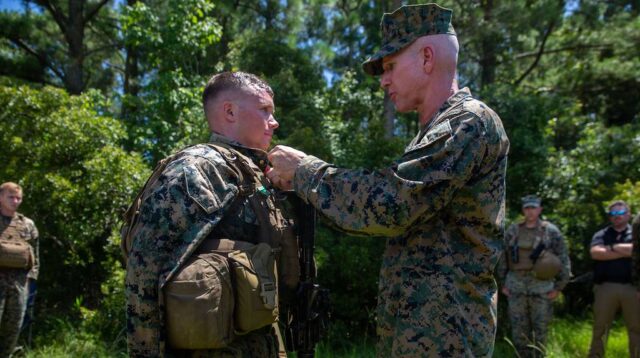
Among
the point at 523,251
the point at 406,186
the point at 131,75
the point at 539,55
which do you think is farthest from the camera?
the point at 131,75

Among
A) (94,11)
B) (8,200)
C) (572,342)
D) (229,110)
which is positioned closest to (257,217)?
(229,110)

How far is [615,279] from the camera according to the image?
693 cm

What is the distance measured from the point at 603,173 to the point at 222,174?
1026 cm

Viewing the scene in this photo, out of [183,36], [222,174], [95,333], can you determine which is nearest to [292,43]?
[183,36]

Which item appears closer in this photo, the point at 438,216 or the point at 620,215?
the point at 438,216

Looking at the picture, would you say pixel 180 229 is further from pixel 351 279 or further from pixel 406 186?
pixel 351 279

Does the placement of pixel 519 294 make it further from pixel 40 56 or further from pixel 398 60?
pixel 40 56

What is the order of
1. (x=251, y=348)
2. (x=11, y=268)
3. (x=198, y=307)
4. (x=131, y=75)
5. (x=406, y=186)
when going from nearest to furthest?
(x=406, y=186)
(x=198, y=307)
(x=251, y=348)
(x=11, y=268)
(x=131, y=75)

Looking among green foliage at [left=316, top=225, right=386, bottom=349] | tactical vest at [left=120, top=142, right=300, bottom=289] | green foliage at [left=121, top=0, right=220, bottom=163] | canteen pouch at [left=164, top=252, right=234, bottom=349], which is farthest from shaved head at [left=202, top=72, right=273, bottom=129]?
green foliage at [left=121, top=0, right=220, bottom=163]

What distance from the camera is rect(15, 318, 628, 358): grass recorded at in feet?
21.6

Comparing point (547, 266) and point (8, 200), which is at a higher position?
point (8, 200)

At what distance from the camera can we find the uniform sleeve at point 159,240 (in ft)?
7.73

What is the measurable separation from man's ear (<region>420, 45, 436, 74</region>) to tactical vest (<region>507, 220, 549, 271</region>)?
5.37 m

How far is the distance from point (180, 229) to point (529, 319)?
5.95 m
